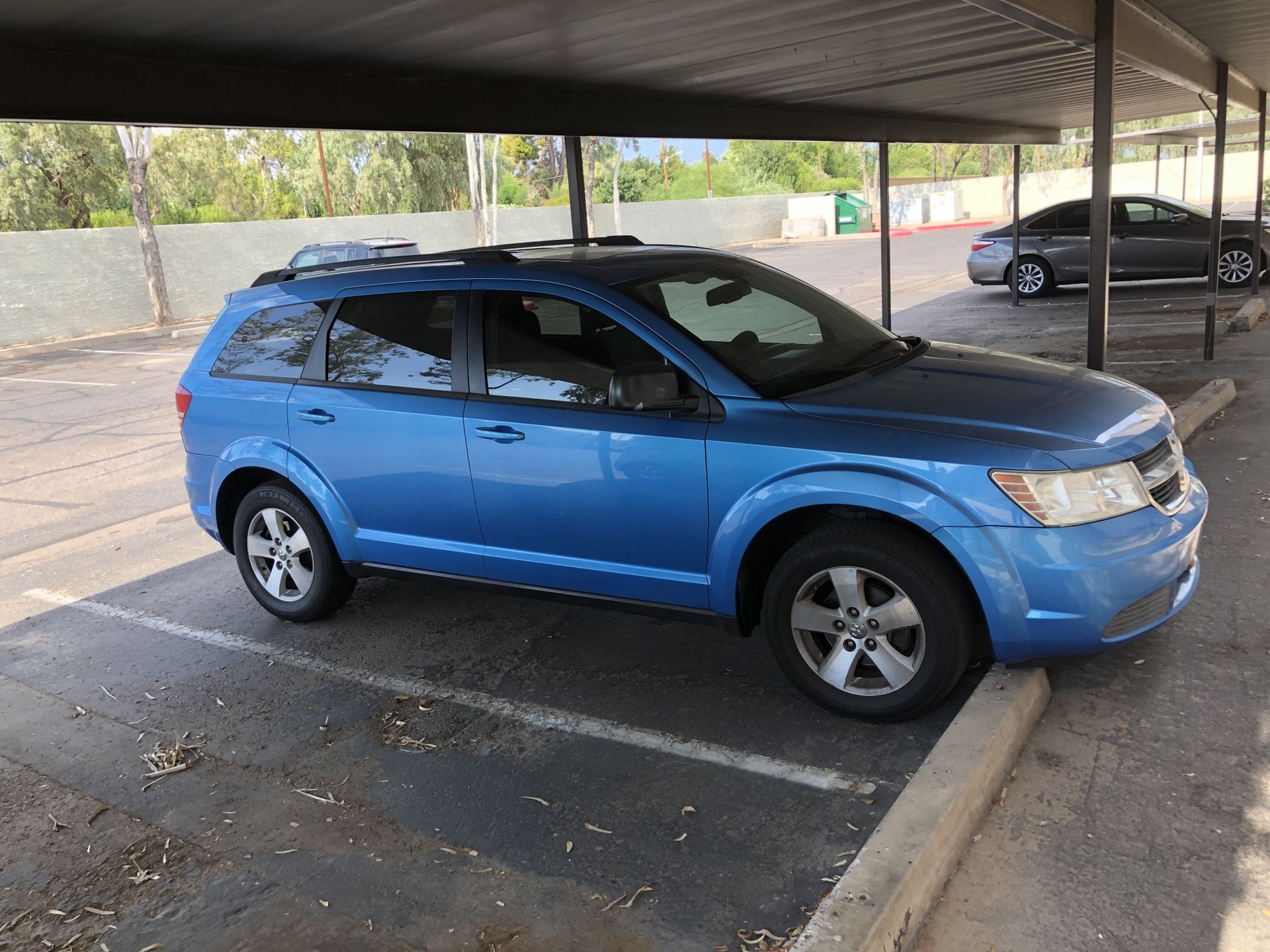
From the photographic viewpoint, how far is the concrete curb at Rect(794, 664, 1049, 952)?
2684 millimetres

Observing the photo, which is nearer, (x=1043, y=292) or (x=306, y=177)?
(x=1043, y=292)

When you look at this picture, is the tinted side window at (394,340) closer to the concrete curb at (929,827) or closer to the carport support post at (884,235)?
the concrete curb at (929,827)

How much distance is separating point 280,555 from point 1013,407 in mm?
3835

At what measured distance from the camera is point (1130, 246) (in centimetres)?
1723

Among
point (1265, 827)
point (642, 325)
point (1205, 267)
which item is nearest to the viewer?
point (1265, 827)

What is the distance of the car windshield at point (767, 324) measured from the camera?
430 cm

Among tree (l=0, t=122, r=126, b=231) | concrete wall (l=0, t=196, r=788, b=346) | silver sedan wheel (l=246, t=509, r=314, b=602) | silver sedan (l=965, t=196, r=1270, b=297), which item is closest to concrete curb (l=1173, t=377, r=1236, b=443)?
silver sedan wheel (l=246, t=509, r=314, b=602)

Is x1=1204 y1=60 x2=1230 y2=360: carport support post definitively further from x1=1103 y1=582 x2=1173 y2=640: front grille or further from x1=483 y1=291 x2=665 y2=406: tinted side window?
x1=483 y1=291 x2=665 y2=406: tinted side window

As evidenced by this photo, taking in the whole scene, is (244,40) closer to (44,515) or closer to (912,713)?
(912,713)

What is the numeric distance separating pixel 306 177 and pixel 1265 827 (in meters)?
53.5

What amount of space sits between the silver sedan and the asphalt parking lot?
14026 millimetres

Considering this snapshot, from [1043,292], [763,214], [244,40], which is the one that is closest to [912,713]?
[244,40]

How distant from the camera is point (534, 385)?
4.49 meters

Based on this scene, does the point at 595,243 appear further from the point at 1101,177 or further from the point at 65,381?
the point at 65,381
